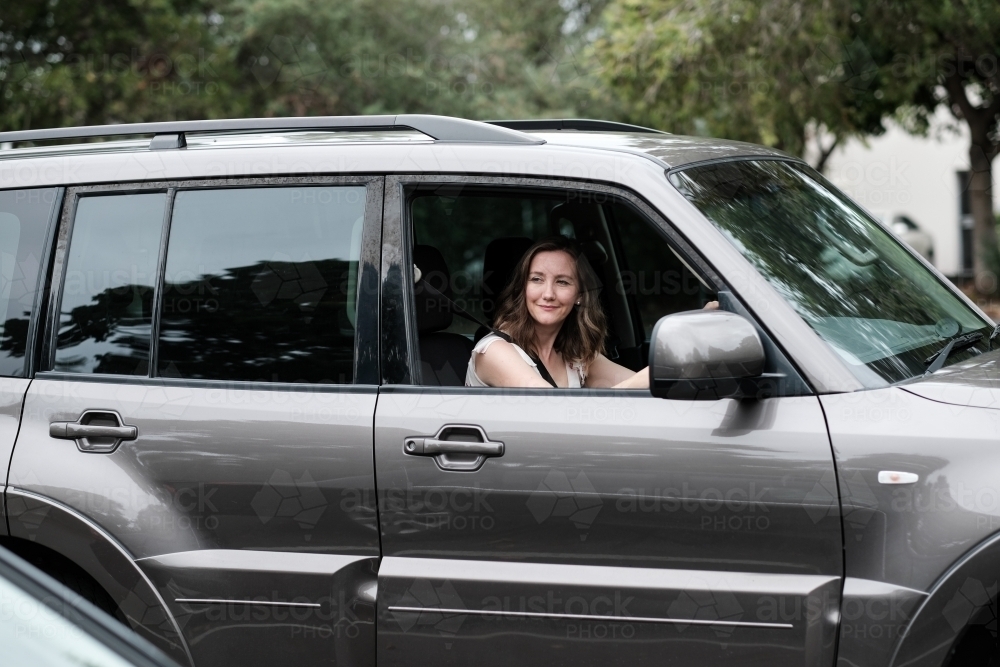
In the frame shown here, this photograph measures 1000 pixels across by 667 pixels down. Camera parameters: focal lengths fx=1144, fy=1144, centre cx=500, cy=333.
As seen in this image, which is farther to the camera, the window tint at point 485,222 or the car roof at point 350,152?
the window tint at point 485,222

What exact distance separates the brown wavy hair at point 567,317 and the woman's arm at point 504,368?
0.30m

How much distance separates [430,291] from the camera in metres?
3.42

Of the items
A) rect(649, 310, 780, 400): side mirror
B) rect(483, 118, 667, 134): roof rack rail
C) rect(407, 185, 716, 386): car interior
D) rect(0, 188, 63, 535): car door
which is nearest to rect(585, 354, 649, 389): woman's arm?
rect(407, 185, 716, 386): car interior

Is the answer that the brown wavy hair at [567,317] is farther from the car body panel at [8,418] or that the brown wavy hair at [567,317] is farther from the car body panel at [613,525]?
the car body panel at [8,418]

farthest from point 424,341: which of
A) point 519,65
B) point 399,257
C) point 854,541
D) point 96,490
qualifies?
point 519,65

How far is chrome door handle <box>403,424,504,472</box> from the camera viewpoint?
9.30ft

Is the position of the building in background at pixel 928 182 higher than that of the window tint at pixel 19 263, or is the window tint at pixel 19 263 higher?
the building in background at pixel 928 182

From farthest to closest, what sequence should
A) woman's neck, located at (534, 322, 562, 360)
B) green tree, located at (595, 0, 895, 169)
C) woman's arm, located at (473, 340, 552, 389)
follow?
green tree, located at (595, 0, 895, 169) → woman's neck, located at (534, 322, 562, 360) → woman's arm, located at (473, 340, 552, 389)

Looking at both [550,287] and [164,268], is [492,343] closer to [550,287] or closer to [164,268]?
[550,287]

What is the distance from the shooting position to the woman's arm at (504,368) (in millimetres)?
3324

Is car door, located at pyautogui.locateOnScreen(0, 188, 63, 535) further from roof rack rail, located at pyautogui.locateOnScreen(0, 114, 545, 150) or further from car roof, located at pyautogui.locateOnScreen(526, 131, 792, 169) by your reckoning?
car roof, located at pyautogui.locateOnScreen(526, 131, 792, 169)

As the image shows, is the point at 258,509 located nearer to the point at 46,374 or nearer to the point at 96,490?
the point at 96,490

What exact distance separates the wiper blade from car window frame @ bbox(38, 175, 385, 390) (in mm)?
1424

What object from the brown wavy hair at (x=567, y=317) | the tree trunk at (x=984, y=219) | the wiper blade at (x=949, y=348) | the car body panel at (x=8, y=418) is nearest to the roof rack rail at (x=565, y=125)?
the brown wavy hair at (x=567, y=317)
